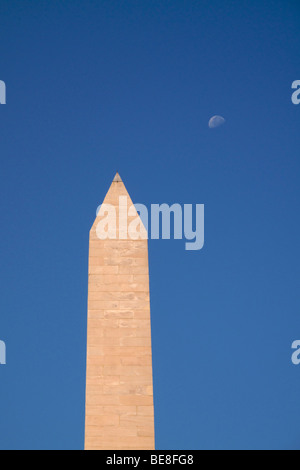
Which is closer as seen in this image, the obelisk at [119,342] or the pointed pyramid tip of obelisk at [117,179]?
the obelisk at [119,342]

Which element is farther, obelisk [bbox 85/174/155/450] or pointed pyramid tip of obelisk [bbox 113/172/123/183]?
pointed pyramid tip of obelisk [bbox 113/172/123/183]

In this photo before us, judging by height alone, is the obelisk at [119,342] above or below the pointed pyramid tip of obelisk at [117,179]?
below

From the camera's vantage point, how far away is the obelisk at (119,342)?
15961 millimetres

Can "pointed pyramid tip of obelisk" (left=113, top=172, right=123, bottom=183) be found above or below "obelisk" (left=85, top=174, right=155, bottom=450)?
above

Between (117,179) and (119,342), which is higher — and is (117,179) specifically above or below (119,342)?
→ above

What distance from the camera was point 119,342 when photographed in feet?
54.9

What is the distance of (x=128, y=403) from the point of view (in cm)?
1614

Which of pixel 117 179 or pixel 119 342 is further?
pixel 117 179

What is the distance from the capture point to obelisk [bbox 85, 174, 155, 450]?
15961 millimetres
